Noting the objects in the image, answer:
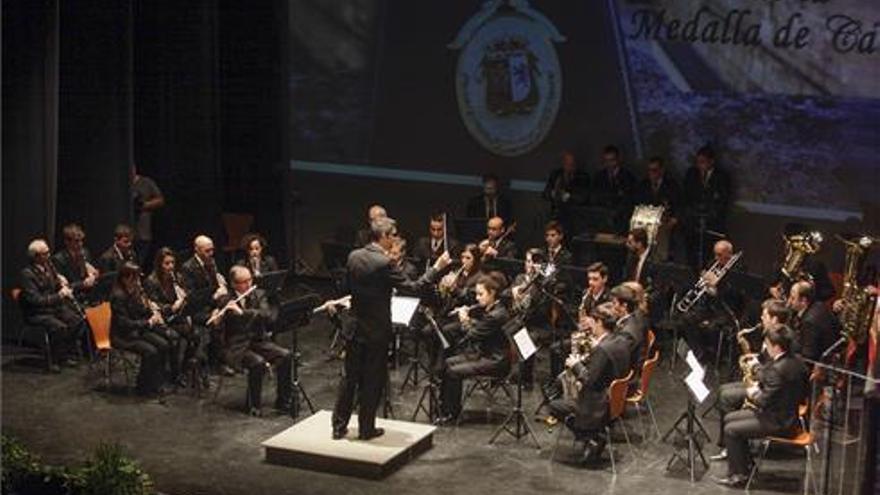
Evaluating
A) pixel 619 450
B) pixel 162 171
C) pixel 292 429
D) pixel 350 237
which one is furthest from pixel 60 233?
pixel 619 450

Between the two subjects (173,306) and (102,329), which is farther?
(102,329)

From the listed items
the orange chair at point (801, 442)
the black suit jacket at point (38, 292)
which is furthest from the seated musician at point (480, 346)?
the black suit jacket at point (38, 292)

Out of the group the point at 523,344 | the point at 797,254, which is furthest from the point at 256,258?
the point at 797,254

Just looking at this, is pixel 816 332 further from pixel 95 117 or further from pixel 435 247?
pixel 95 117

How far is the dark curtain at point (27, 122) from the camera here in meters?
14.9

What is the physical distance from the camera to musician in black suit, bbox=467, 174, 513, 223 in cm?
1639

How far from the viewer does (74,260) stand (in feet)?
47.3

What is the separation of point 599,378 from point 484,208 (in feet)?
18.1

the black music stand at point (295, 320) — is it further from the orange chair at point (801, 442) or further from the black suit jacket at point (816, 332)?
the black suit jacket at point (816, 332)

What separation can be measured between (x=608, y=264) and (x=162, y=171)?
5.81 metres

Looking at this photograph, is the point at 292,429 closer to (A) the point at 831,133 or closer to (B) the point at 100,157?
(B) the point at 100,157

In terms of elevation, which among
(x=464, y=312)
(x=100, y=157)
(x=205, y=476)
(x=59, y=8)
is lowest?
(x=205, y=476)

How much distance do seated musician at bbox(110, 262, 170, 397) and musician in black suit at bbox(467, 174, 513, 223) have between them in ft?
15.0

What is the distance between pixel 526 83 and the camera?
17.0m
